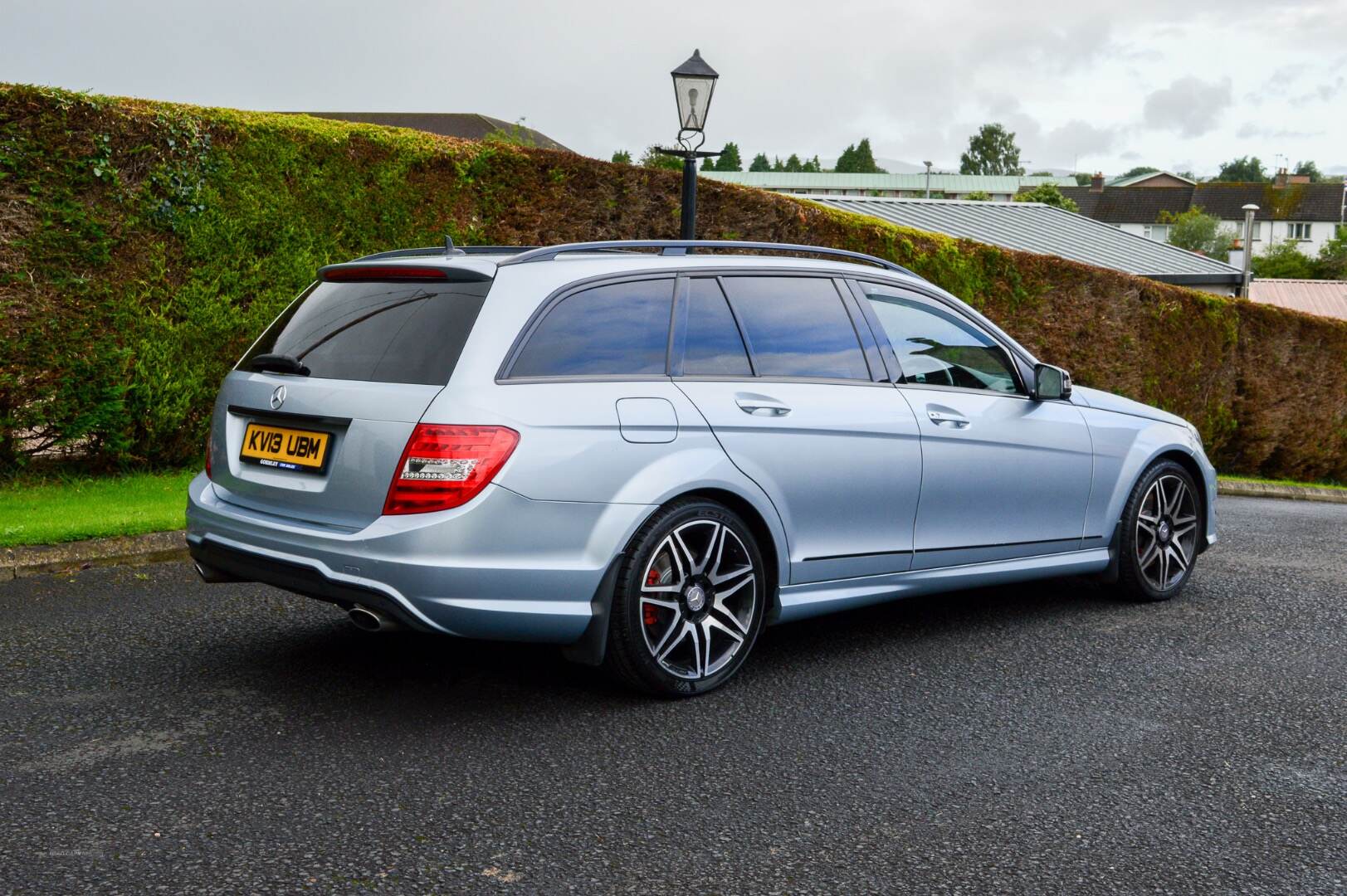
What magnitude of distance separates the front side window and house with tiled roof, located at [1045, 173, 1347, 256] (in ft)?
339

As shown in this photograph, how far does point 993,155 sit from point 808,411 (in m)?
134

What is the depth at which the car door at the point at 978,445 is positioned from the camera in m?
5.62

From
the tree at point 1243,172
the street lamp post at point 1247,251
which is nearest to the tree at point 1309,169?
the tree at point 1243,172

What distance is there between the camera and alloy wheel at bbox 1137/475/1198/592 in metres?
6.71

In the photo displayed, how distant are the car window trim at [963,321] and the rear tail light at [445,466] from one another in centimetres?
211

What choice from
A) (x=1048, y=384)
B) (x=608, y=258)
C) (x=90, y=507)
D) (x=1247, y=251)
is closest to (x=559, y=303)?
(x=608, y=258)

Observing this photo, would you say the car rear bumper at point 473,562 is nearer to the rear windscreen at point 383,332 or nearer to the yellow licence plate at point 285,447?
the yellow licence plate at point 285,447

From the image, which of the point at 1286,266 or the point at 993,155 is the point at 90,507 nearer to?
the point at 1286,266

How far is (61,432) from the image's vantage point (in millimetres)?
9078

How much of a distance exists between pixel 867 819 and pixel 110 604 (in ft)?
13.6

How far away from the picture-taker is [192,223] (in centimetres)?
949

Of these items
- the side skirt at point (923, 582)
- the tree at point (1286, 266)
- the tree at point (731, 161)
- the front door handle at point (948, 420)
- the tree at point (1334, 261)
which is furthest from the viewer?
the tree at point (731, 161)

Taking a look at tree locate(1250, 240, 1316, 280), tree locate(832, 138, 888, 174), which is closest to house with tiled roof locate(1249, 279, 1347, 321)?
tree locate(1250, 240, 1316, 280)

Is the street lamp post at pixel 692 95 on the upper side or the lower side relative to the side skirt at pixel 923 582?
upper
